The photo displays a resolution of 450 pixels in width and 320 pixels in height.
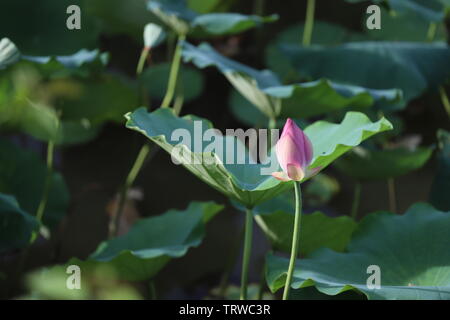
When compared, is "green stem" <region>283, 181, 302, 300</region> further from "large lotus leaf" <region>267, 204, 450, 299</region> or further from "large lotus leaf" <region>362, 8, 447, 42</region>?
"large lotus leaf" <region>362, 8, 447, 42</region>

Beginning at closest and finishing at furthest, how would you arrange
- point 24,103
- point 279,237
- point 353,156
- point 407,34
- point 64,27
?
point 279,237, point 353,156, point 24,103, point 64,27, point 407,34

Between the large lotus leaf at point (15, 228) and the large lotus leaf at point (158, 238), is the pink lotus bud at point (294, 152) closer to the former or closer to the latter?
the large lotus leaf at point (158, 238)

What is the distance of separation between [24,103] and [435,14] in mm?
1353

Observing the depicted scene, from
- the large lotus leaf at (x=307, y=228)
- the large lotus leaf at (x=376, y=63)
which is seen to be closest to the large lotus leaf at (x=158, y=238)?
the large lotus leaf at (x=307, y=228)

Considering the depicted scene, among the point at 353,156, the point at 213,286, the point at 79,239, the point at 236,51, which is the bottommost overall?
the point at 213,286

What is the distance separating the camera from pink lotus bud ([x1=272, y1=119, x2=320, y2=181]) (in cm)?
100

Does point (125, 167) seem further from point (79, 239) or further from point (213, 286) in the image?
point (213, 286)

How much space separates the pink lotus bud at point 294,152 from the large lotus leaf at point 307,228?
0.41 meters

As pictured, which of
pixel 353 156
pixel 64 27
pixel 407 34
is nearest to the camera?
pixel 353 156

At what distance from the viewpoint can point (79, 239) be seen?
2303mm

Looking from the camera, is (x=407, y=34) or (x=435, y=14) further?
(x=407, y=34)

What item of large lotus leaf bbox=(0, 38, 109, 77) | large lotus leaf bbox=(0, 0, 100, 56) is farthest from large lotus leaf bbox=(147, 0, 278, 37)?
large lotus leaf bbox=(0, 0, 100, 56)

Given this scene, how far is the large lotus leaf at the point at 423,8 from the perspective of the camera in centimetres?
189
